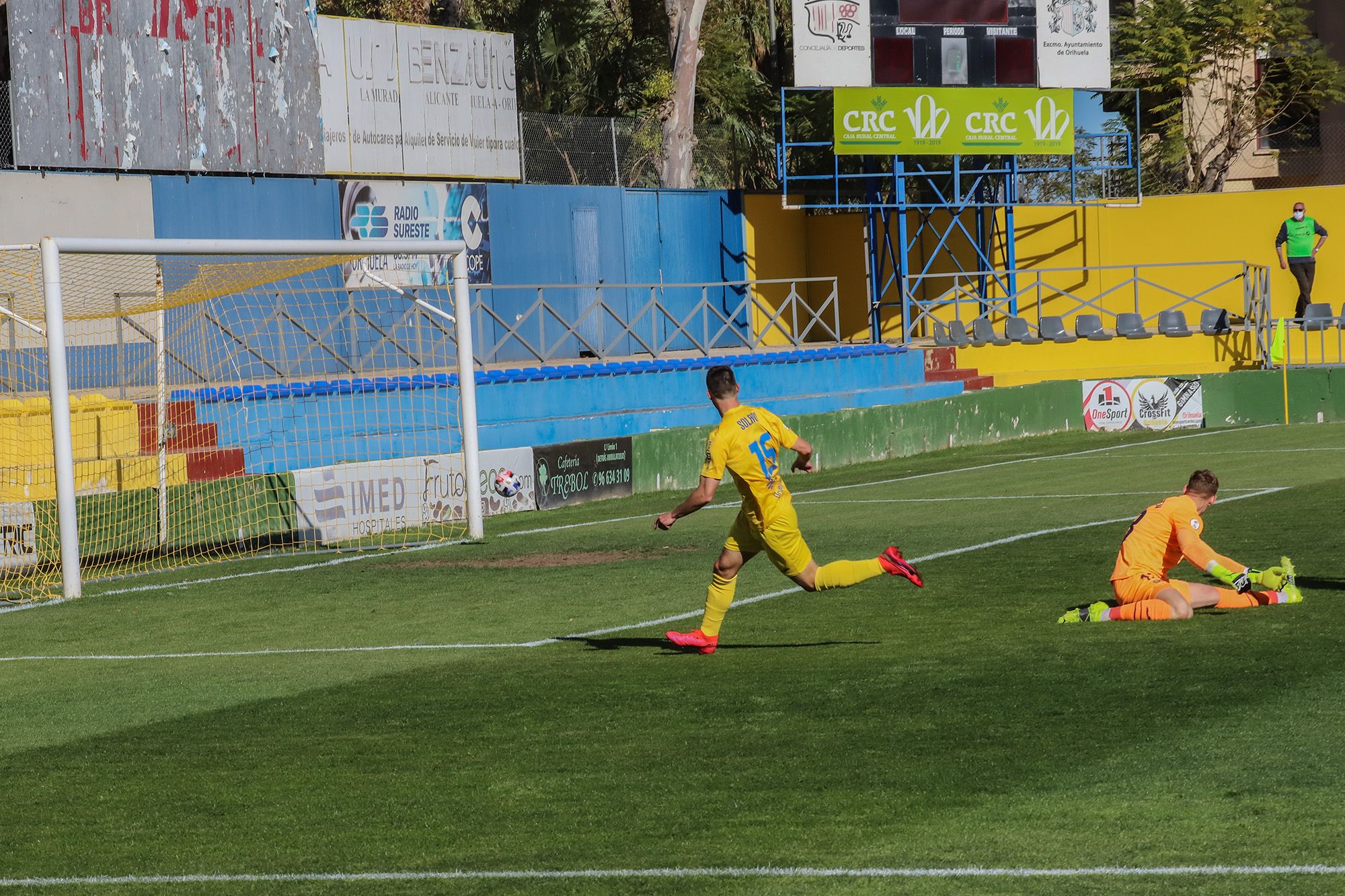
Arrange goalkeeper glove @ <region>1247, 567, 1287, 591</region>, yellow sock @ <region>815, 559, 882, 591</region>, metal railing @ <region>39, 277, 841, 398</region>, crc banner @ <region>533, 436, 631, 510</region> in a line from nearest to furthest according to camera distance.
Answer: yellow sock @ <region>815, 559, 882, 591</region>
goalkeeper glove @ <region>1247, 567, 1287, 591</region>
metal railing @ <region>39, 277, 841, 398</region>
crc banner @ <region>533, 436, 631, 510</region>

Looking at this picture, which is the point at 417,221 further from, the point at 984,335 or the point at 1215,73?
the point at 1215,73

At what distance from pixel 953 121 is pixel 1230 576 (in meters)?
23.5

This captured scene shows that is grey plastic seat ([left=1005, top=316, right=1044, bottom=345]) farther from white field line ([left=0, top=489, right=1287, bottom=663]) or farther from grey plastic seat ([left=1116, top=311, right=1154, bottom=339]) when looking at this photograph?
white field line ([left=0, top=489, right=1287, bottom=663])

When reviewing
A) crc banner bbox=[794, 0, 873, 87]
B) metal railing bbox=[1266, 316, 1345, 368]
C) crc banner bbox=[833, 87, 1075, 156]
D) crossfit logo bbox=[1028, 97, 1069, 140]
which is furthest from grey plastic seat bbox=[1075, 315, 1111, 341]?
crc banner bbox=[794, 0, 873, 87]

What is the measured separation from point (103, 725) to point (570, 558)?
7045 mm

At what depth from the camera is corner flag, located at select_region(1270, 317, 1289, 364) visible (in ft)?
93.5

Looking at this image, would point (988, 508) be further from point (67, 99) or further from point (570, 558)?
point (67, 99)

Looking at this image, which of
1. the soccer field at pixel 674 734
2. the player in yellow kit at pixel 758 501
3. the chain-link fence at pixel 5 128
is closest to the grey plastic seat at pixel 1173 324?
the soccer field at pixel 674 734

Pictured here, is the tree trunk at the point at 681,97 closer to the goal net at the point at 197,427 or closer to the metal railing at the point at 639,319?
the metal railing at the point at 639,319

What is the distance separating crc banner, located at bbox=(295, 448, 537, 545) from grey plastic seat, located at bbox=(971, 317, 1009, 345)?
14179mm

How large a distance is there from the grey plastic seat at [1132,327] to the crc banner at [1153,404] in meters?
3.44

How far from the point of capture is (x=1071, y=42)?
1294 inches

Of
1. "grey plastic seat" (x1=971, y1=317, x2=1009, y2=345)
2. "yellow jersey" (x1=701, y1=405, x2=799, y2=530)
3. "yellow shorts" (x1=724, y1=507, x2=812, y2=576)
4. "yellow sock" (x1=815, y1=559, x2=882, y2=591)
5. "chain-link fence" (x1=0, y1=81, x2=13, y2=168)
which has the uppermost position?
"chain-link fence" (x1=0, y1=81, x2=13, y2=168)

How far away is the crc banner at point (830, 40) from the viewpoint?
3180 cm
